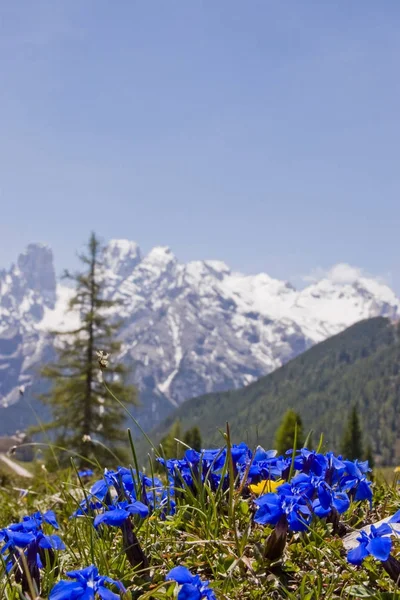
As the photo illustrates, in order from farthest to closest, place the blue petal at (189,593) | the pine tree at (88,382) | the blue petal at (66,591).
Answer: the pine tree at (88,382) → the blue petal at (189,593) → the blue petal at (66,591)

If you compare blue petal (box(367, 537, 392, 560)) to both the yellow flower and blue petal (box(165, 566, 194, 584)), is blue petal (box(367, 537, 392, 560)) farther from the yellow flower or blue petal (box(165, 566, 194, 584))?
the yellow flower

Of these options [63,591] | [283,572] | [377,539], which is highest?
[377,539]

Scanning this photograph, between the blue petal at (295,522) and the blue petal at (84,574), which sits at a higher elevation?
the blue petal at (295,522)

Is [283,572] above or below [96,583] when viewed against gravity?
below

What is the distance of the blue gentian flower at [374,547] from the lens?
2.44m

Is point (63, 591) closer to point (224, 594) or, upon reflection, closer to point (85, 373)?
point (224, 594)

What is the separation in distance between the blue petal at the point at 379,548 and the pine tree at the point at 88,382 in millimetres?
29410

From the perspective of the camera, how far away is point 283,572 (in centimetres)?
305

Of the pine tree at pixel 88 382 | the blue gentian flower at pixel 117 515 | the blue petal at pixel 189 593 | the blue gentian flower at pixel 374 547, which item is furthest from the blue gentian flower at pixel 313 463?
the pine tree at pixel 88 382

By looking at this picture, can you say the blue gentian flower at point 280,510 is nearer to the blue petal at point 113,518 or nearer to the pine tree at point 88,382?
the blue petal at point 113,518

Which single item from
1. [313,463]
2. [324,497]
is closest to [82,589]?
[324,497]

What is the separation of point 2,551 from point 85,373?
31775 mm

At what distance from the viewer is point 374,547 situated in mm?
2457

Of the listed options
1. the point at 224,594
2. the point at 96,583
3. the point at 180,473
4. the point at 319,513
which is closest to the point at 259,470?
the point at 180,473
